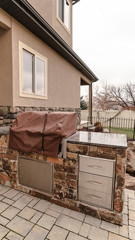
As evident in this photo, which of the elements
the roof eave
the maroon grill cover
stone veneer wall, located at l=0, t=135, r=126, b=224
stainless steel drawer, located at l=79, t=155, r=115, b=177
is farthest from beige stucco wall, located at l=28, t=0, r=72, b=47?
stainless steel drawer, located at l=79, t=155, r=115, b=177

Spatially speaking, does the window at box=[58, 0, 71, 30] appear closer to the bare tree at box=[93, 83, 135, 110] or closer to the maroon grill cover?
the maroon grill cover

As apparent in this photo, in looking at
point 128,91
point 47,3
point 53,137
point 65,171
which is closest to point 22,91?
point 53,137

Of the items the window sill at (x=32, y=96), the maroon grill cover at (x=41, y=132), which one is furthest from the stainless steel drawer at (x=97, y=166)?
the window sill at (x=32, y=96)

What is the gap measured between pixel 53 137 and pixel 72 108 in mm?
6197

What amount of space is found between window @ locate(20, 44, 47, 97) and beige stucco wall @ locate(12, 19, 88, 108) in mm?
213

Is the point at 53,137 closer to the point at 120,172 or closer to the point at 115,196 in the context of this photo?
the point at 120,172

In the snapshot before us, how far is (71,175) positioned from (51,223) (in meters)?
0.81

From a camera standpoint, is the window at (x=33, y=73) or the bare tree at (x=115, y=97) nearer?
the window at (x=33, y=73)

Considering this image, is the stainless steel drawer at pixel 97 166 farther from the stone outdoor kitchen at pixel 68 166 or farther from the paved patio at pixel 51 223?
the paved patio at pixel 51 223

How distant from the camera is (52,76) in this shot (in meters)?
5.88

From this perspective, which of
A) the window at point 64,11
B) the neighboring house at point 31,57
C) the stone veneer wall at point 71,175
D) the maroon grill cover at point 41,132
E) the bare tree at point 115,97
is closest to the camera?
the stone veneer wall at point 71,175

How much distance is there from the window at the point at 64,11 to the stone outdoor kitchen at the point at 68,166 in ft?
22.6

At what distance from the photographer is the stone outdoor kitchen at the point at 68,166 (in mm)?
2182

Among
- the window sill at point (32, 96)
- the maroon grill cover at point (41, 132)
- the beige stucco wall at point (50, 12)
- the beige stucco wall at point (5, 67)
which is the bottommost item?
the maroon grill cover at point (41, 132)
